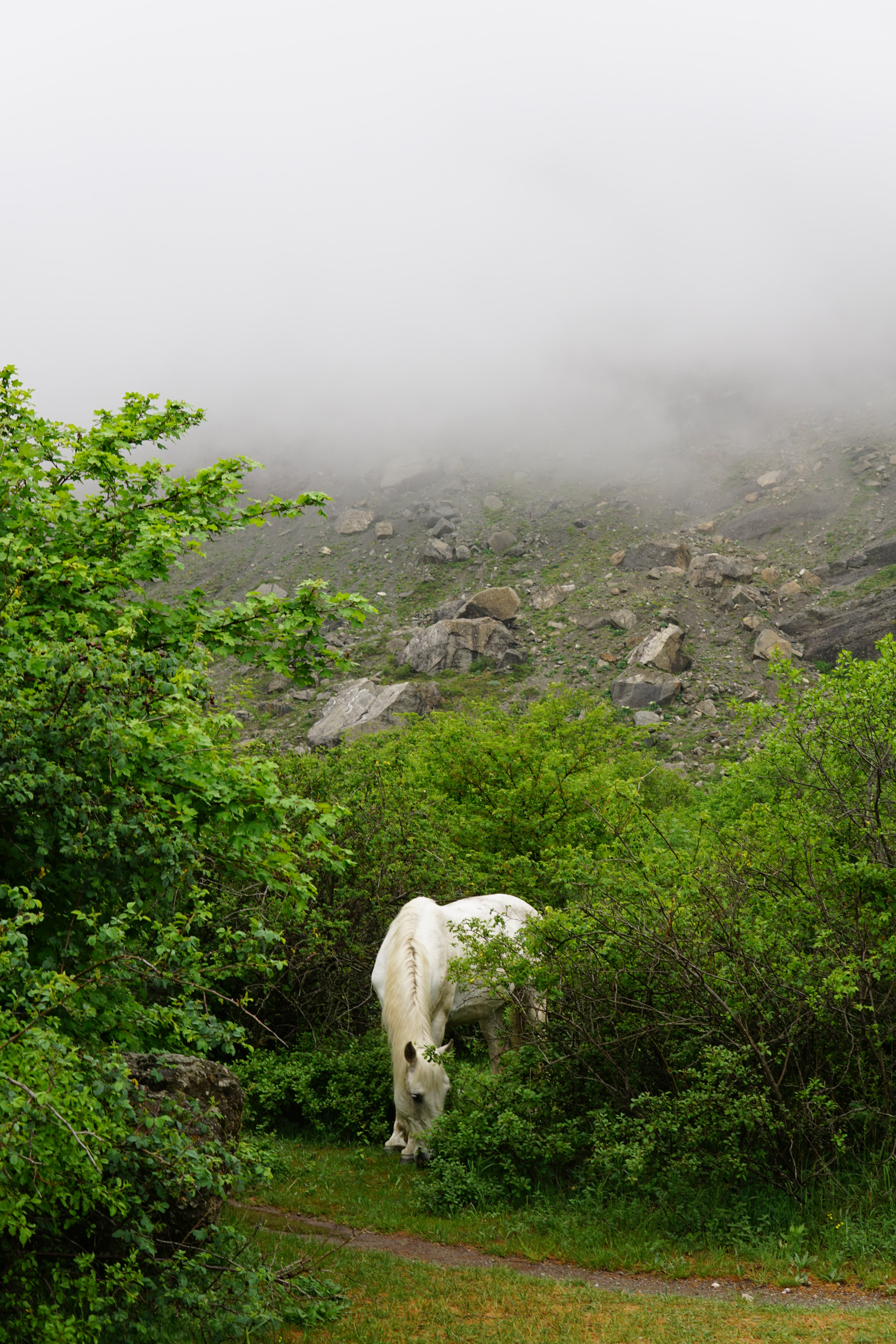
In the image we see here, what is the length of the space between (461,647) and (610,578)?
17.7 m

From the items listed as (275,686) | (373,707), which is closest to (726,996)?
(373,707)

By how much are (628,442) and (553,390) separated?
122 feet

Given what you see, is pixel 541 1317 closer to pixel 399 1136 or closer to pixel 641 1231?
pixel 641 1231

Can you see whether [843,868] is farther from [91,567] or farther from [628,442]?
[628,442]

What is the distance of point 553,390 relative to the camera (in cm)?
15900

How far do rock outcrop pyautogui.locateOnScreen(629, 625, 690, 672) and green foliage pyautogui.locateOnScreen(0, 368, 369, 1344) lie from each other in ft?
212

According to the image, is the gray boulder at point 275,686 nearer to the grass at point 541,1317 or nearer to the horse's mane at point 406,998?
the horse's mane at point 406,998

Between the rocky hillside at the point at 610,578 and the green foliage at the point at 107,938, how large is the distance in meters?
46.0

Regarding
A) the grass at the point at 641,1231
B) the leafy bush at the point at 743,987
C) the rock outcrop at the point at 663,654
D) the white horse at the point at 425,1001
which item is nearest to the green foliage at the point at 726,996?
the leafy bush at the point at 743,987

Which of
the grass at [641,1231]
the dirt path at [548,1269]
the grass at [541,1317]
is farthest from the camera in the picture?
the grass at [641,1231]

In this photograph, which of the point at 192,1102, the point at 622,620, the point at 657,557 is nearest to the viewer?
the point at 192,1102

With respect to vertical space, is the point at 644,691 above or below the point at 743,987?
above

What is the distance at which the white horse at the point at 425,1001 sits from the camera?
956 cm

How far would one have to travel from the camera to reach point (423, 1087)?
949 centimetres
